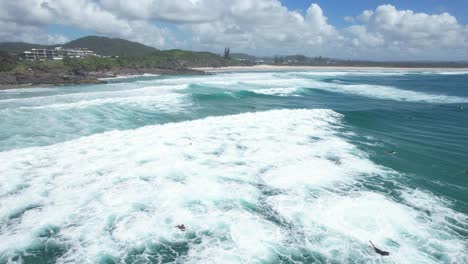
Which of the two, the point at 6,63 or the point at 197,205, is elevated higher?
the point at 6,63

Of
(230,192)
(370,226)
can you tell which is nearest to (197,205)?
(230,192)

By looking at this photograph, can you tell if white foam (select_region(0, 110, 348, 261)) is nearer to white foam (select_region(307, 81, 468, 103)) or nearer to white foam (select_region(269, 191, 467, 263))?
white foam (select_region(269, 191, 467, 263))

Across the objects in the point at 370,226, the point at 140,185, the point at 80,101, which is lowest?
the point at 370,226

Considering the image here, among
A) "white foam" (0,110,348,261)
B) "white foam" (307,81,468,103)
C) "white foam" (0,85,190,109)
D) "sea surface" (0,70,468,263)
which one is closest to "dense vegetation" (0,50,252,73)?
"white foam" (0,85,190,109)

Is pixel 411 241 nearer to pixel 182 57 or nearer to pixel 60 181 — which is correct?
pixel 60 181

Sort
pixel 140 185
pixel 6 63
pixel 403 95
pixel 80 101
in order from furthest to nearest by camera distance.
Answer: pixel 6 63
pixel 403 95
pixel 80 101
pixel 140 185

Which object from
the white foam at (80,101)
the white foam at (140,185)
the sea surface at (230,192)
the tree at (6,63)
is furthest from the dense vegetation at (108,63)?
the white foam at (140,185)

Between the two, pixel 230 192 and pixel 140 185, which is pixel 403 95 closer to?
pixel 230 192

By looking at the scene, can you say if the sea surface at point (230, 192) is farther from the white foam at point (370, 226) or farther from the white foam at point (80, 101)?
the white foam at point (80, 101)

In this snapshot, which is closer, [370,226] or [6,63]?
[370,226]
